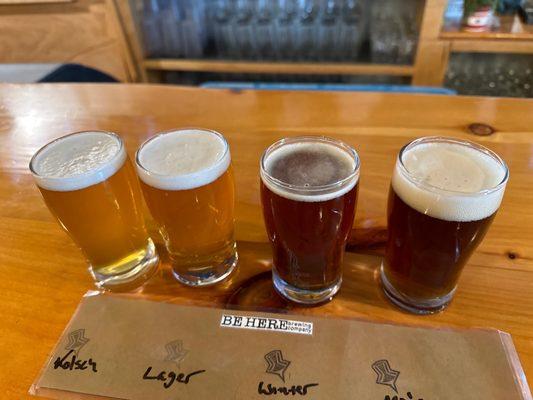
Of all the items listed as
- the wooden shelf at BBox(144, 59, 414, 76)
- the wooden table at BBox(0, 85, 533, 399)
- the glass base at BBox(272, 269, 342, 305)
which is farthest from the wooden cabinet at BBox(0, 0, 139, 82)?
the glass base at BBox(272, 269, 342, 305)

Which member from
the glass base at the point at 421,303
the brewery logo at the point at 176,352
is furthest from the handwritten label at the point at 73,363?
the glass base at the point at 421,303

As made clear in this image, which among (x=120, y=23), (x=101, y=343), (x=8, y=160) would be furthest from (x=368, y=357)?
(x=120, y=23)

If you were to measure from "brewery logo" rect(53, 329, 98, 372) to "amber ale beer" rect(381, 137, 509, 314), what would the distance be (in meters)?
0.47

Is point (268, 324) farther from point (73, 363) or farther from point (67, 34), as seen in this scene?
point (67, 34)

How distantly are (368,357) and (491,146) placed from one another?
0.69 m

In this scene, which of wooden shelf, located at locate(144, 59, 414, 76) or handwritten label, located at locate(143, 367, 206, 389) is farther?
wooden shelf, located at locate(144, 59, 414, 76)

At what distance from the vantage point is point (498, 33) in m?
2.26

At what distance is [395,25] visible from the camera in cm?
254

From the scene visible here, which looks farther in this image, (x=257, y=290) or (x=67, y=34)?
(x=67, y=34)

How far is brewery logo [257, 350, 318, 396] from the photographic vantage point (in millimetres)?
579

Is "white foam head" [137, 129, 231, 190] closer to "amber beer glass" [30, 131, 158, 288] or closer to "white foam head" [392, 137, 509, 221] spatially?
"amber beer glass" [30, 131, 158, 288]

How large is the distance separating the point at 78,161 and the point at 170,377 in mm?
357

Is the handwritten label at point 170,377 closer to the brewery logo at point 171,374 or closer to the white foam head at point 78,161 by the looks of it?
the brewery logo at point 171,374

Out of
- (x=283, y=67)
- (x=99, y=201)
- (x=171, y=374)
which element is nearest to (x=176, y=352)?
(x=171, y=374)
